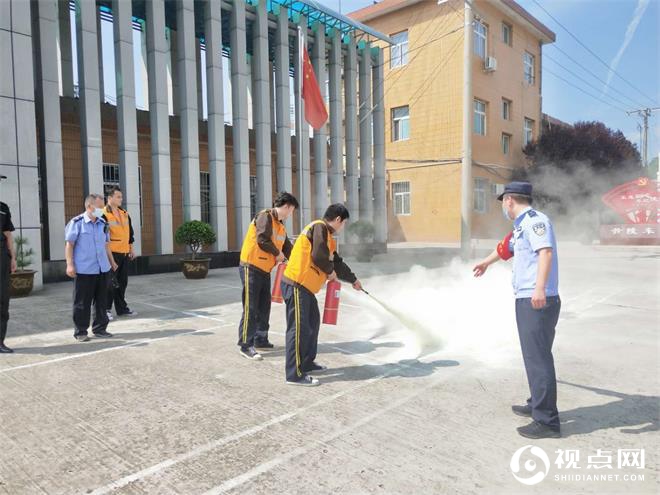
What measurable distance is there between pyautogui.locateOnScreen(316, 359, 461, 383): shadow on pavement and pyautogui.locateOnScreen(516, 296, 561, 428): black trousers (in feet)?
4.28

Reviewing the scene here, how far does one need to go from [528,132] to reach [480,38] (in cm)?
708

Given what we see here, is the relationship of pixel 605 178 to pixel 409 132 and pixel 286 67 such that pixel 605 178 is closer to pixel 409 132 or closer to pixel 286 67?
pixel 409 132

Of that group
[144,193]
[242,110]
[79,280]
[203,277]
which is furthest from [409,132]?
[79,280]

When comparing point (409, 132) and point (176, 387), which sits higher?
point (409, 132)

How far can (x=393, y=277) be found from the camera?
11359 mm

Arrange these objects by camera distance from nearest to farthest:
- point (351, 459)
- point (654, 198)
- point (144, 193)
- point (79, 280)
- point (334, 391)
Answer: point (351, 459), point (334, 391), point (79, 280), point (144, 193), point (654, 198)

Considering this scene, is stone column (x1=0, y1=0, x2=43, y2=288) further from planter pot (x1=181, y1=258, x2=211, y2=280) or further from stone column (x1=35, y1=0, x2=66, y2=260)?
planter pot (x1=181, y1=258, x2=211, y2=280)

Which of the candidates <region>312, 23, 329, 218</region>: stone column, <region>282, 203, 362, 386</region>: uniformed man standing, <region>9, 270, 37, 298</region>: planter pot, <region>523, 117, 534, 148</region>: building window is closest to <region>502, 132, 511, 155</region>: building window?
<region>523, 117, 534, 148</region>: building window

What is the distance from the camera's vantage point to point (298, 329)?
411 cm

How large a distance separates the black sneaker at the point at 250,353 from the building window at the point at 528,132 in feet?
88.2

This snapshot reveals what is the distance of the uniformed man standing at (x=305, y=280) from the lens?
406 centimetres

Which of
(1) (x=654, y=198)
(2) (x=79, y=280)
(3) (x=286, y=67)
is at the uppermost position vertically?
(3) (x=286, y=67)

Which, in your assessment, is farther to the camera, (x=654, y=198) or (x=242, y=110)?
(x=654, y=198)

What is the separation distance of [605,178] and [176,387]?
27.0m
